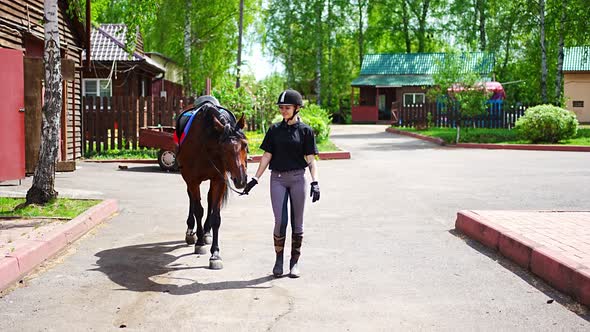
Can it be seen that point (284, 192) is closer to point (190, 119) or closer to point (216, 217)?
point (216, 217)

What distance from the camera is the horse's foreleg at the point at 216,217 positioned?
24.0ft

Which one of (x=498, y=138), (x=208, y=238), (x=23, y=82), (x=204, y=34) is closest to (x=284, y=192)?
(x=208, y=238)

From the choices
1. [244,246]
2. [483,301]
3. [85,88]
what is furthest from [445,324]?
[85,88]

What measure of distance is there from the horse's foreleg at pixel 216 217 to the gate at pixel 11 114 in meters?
5.25

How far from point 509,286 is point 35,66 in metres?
9.68

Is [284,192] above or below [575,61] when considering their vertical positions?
below

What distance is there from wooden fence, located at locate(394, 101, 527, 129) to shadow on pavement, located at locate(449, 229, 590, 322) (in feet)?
80.8

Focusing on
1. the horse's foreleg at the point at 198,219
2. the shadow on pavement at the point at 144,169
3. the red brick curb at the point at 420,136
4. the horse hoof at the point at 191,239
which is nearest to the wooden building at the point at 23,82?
the shadow on pavement at the point at 144,169

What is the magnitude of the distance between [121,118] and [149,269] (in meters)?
17.0

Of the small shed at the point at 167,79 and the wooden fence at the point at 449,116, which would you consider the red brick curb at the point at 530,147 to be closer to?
the wooden fence at the point at 449,116

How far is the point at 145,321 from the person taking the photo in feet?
17.8

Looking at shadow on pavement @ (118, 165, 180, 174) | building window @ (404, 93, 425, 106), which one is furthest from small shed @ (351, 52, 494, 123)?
shadow on pavement @ (118, 165, 180, 174)

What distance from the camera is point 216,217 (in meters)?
7.60

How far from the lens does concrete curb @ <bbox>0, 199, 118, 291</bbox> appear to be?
21.9 ft
